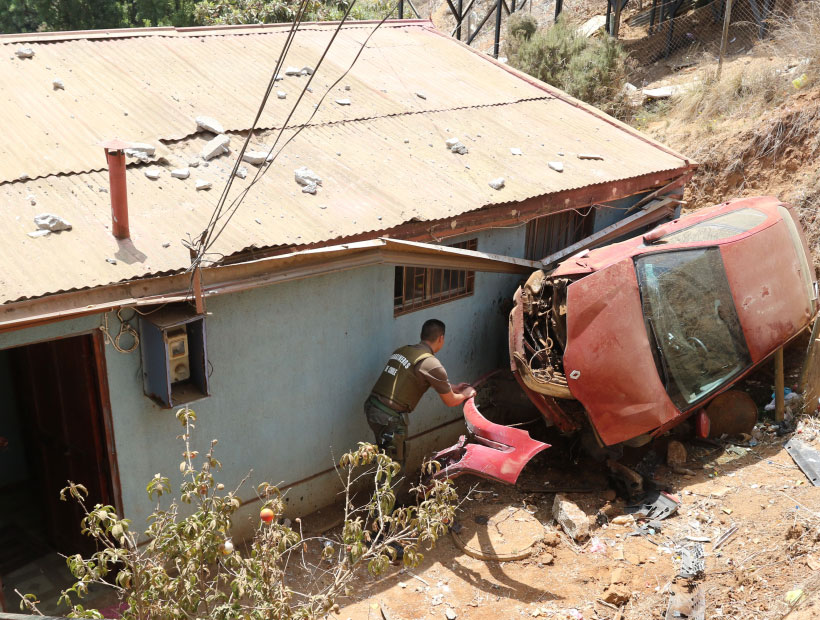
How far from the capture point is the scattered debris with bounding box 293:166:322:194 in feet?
20.6

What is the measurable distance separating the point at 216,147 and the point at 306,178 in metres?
0.78

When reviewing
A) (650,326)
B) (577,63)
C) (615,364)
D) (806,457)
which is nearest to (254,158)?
(615,364)

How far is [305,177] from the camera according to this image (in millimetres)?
6332

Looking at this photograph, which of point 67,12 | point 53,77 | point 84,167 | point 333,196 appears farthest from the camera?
point 67,12

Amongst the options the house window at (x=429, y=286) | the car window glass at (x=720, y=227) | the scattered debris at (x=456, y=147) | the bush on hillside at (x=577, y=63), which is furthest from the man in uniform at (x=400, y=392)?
the bush on hillside at (x=577, y=63)

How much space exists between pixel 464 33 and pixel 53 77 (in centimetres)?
2121

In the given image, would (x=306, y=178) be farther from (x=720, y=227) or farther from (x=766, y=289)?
(x=766, y=289)

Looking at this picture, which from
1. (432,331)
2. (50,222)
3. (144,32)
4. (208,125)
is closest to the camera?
(50,222)

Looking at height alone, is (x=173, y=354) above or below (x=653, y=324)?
above

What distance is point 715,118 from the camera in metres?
12.9

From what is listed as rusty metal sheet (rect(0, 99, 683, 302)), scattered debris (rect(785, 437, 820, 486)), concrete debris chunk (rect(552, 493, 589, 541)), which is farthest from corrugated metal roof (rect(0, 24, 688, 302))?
scattered debris (rect(785, 437, 820, 486))

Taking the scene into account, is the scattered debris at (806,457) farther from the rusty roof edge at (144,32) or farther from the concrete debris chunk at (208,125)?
the rusty roof edge at (144,32)

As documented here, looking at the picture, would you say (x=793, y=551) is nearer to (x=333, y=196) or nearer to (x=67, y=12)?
(x=333, y=196)

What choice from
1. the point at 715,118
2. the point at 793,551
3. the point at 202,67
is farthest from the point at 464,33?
the point at 793,551
